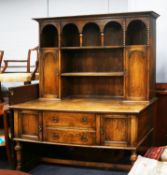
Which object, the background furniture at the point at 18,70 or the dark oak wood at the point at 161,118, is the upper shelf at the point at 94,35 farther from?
the dark oak wood at the point at 161,118

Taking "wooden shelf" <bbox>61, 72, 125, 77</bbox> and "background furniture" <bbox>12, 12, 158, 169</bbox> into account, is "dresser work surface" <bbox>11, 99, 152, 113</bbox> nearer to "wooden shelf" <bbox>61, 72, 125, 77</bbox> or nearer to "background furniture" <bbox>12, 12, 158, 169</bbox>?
"background furniture" <bbox>12, 12, 158, 169</bbox>

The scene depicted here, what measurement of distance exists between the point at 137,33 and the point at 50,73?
114 cm

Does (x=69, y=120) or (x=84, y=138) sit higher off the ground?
(x=69, y=120)

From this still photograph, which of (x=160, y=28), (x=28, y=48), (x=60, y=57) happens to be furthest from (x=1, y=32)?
(x=160, y=28)

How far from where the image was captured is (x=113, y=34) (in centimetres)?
391

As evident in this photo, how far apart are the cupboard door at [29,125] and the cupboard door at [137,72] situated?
3.46 ft

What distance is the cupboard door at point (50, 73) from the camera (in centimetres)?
Answer: 377

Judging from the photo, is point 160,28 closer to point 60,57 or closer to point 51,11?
point 60,57

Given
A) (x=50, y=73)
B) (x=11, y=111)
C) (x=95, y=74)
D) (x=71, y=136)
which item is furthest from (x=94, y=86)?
(x=11, y=111)

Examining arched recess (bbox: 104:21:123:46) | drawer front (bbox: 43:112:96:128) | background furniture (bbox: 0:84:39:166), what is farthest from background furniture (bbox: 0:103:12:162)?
arched recess (bbox: 104:21:123:46)

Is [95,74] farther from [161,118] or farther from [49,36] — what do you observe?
[161,118]

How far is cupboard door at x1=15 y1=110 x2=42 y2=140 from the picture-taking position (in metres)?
3.35

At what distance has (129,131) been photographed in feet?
10.1

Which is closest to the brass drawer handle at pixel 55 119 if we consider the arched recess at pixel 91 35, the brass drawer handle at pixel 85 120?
the brass drawer handle at pixel 85 120
